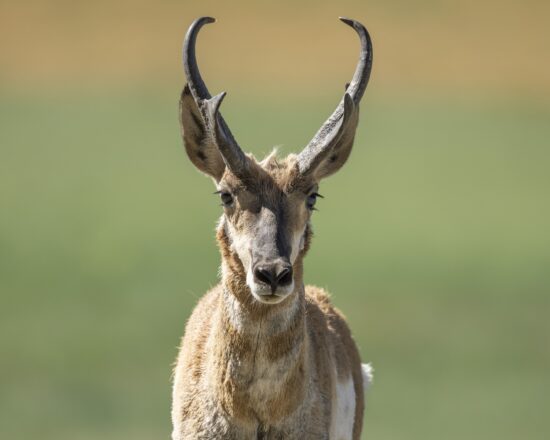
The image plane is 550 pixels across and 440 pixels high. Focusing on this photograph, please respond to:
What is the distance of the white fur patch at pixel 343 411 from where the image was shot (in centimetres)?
1667

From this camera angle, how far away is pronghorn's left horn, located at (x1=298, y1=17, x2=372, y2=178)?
1608 centimetres

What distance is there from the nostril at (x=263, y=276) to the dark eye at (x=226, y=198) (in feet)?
3.72

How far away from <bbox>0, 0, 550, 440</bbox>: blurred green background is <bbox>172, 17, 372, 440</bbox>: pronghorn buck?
18.6 m

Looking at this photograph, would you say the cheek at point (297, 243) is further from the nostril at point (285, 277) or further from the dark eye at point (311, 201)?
the nostril at point (285, 277)

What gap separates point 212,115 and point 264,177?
76cm

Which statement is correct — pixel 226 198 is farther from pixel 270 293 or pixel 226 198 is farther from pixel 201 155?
→ pixel 270 293

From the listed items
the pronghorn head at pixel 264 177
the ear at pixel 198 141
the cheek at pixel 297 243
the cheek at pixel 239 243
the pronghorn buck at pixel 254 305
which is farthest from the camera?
the ear at pixel 198 141

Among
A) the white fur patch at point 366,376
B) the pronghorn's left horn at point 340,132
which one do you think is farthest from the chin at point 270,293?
the white fur patch at point 366,376

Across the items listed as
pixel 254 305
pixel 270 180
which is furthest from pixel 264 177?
pixel 254 305
